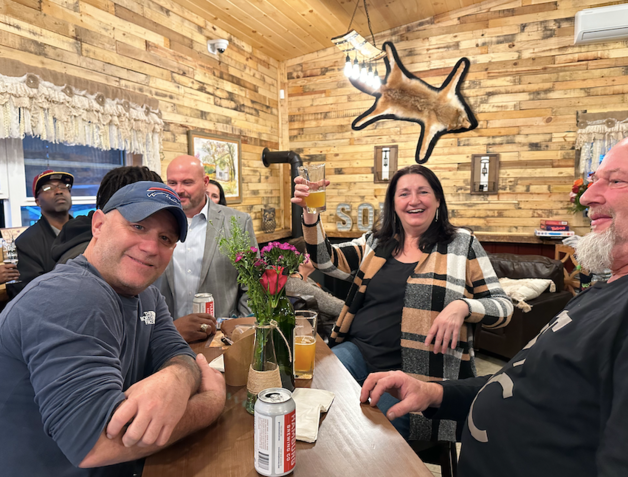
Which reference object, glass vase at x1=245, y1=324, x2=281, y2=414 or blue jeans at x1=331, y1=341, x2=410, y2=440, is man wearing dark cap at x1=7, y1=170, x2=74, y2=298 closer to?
blue jeans at x1=331, y1=341, x2=410, y2=440

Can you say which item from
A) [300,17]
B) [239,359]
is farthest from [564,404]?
[300,17]

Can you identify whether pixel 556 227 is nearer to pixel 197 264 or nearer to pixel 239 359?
pixel 197 264

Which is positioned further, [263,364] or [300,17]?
[300,17]

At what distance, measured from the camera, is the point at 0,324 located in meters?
0.88

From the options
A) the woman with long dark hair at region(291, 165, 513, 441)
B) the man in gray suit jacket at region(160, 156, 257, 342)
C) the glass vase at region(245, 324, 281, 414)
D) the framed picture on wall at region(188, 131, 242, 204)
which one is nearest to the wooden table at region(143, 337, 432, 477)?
the glass vase at region(245, 324, 281, 414)

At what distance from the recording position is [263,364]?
1.07 meters

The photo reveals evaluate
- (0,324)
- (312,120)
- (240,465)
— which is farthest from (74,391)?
(312,120)

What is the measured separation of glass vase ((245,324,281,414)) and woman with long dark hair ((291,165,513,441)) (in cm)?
74

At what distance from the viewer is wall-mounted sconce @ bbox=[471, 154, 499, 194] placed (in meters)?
5.57

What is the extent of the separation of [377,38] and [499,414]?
19.5ft

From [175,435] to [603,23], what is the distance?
508 cm

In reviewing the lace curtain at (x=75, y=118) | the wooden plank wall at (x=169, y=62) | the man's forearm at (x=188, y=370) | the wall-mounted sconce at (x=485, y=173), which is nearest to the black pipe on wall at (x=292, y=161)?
the wooden plank wall at (x=169, y=62)

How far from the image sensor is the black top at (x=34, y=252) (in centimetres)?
285

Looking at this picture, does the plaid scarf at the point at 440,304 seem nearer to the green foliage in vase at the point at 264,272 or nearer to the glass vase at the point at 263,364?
A: the glass vase at the point at 263,364
